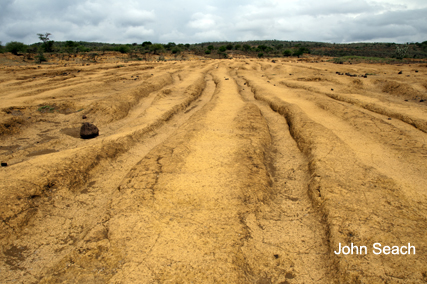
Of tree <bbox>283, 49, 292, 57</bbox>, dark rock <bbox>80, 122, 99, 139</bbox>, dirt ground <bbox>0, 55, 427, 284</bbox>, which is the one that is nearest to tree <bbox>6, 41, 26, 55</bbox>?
dirt ground <bbox>0, 55, 427, 284</bbox>

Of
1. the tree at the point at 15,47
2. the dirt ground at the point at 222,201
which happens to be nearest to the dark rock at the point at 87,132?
the dirt ground at the point at 222,201

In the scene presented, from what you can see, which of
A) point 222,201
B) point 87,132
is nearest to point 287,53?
point 87,132

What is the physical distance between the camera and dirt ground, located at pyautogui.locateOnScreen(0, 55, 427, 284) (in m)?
2.41

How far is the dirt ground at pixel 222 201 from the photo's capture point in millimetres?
2408

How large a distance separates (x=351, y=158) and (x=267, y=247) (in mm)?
2547

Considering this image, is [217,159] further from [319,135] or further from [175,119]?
[175,119]

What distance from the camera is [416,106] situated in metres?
7.07

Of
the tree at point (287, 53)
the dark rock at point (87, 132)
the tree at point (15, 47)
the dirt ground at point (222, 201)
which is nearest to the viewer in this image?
the dirt ground at point (222, 201)

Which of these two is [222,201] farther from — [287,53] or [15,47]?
[287,53]

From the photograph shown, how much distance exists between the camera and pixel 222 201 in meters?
3.22

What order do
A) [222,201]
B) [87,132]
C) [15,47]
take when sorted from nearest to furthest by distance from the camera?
[222,201] < [87,132] < [15,47]

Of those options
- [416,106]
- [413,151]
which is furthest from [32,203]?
[416,106]

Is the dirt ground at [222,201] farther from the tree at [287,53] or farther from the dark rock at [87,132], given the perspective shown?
the tree at [287,53]

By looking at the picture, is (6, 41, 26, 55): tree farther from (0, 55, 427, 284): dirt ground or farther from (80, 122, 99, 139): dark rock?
(80, 122, 99, 139): dark rock
